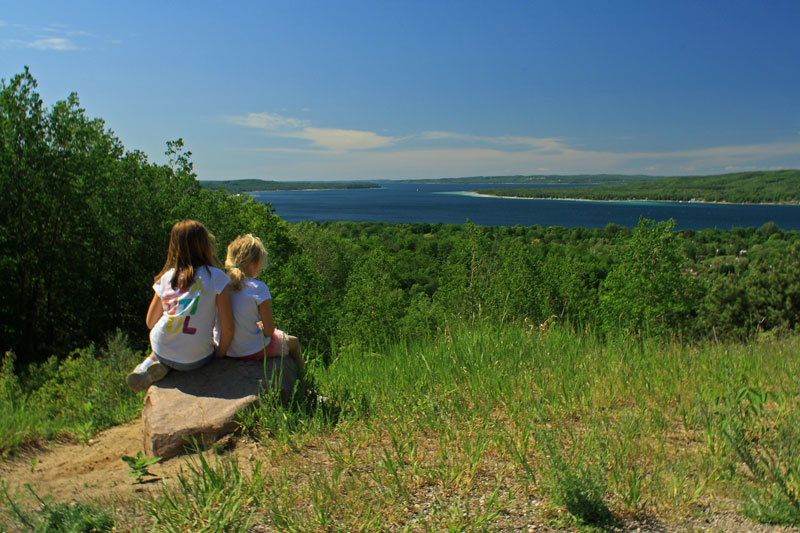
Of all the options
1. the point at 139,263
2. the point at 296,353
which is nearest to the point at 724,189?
the point at 139,263

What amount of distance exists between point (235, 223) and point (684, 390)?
19383 millimetres

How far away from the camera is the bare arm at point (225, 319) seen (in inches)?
154

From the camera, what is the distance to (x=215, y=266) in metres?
4.06

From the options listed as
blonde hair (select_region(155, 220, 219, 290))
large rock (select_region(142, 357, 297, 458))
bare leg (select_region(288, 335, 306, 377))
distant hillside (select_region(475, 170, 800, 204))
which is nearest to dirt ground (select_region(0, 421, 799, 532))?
large rock (select_region(142, 357, 297, 458))

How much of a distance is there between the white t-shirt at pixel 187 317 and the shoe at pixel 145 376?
10cm

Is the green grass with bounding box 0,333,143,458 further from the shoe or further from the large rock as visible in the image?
the large rock

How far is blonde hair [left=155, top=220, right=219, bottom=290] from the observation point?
387 cm

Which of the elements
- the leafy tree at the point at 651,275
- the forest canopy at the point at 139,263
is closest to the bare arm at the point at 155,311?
the forest canopy at the point at 139,263

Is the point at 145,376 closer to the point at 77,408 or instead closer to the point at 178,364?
the point at 178,364

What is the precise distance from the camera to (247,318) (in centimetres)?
399

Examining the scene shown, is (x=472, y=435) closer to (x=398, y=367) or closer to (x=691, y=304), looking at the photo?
(x=398, y=367)

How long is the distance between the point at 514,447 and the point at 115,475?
2344 mm

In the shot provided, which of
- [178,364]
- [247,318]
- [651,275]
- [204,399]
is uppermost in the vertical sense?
[247,318]

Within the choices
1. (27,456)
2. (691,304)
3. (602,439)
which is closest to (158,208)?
(27,456)
